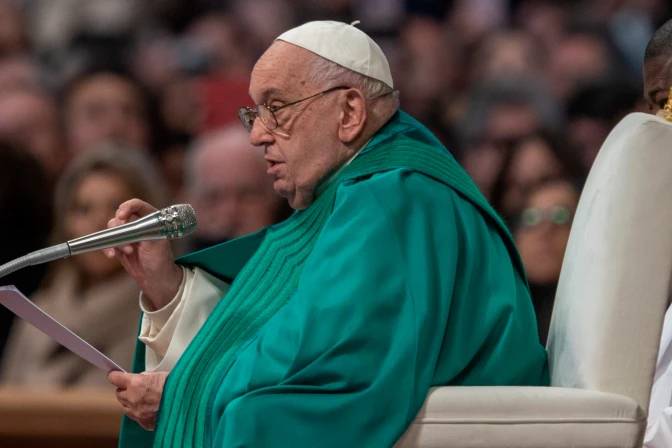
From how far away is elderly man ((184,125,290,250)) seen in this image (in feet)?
15.3

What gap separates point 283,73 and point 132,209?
20.3 inches

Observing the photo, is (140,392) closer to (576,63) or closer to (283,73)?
(283,73)

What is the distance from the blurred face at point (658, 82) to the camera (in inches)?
109

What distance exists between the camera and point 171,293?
9.16ft

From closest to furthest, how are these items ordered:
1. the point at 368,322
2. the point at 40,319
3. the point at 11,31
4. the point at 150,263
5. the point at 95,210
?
1. the point at 368,322
2. the point at 40,319
3. the point at 150,263
4. the point at 95,210
5. the point at 11,31

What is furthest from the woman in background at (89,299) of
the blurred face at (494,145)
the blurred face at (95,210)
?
the blurred face at (494,145)

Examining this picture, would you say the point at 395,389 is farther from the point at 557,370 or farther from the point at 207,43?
the point at 207,43

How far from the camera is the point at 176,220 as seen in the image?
7.79 feet

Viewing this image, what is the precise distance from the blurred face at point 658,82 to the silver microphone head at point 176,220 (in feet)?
4.14

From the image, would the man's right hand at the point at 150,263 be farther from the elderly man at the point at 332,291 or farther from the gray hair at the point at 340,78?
the gray hair at the point at 340,78

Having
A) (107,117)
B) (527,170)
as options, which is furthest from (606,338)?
(107,117)

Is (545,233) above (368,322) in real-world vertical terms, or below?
below

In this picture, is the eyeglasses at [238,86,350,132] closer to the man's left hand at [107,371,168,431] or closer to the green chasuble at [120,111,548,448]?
the green chasuble at [120,111,548,448]

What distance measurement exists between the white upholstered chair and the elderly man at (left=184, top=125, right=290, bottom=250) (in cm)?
247
